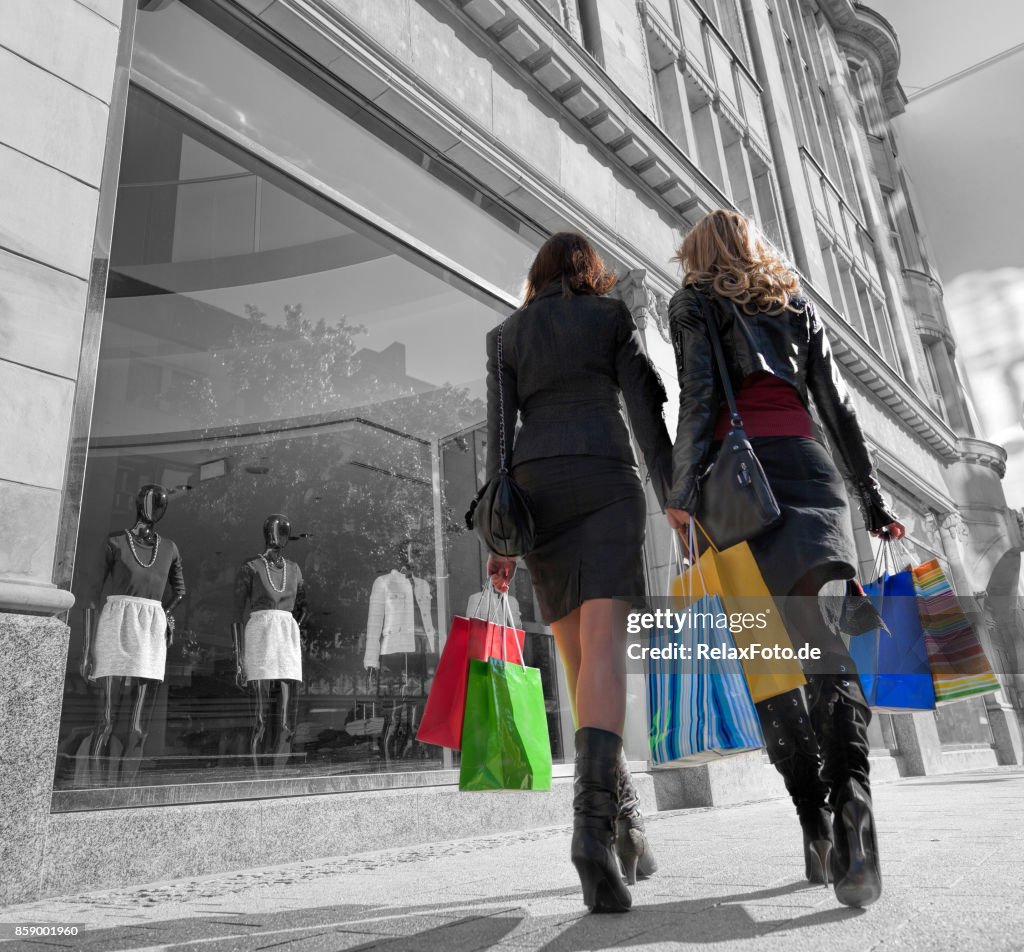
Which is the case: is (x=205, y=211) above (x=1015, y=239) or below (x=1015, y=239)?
below

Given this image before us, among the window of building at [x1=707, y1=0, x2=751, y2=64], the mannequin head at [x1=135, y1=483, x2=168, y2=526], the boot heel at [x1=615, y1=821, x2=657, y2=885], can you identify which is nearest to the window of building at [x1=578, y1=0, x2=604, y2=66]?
the window of building at [x1=707, y1=0, x2=751, y2=64]

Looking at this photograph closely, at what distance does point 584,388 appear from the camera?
103 inches

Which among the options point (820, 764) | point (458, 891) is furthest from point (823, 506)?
point (458, 891)

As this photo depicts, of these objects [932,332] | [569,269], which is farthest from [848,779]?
[932,332]

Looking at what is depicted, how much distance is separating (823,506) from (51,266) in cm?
317

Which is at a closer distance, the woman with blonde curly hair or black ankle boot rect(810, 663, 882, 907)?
black ankle boot rect(810, 663, 882, 907)

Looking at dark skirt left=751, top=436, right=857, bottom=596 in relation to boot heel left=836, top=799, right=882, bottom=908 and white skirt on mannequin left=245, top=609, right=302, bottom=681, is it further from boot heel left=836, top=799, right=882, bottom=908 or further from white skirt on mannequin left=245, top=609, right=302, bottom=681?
white skirt on mannequin left=245, top=609, right=302, bottom=681

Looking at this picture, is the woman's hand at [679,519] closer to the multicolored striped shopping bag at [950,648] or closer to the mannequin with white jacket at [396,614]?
Answer: the multicolored striped shopping bag at [950,648]

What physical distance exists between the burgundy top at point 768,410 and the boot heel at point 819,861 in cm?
115

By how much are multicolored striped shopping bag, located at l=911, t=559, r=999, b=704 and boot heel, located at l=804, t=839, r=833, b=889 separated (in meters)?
0.57

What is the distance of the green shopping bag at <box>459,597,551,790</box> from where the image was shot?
2.41 meters

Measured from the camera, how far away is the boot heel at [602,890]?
1958 mm

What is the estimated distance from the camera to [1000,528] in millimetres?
21891

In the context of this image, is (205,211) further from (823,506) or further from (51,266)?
(823,506)
